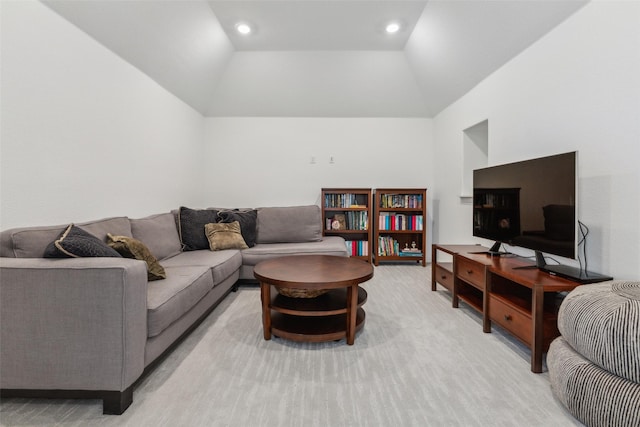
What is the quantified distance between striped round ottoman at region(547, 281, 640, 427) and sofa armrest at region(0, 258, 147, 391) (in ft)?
6.65

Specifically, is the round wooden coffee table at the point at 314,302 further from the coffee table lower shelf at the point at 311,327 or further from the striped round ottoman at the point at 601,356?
the striped round ottoman at the point at 601,356

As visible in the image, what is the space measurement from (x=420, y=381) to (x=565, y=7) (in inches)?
104

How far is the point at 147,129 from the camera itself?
10.5 ft

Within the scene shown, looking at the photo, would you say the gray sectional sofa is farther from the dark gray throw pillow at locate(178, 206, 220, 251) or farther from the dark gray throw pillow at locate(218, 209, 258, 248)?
the dark gray throw pillow at locate(218, 209, 258, 248)

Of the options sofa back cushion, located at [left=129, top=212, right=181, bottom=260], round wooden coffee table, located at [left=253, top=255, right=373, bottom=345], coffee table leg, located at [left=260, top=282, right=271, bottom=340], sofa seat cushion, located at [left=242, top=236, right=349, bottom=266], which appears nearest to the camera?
round wooden coffee table, located at [left=253, top=255, right=373, bottom=345]

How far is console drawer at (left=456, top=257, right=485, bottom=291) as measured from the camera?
7.89ft

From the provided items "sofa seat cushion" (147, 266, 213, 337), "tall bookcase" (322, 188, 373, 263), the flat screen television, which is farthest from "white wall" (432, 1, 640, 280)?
"sofa seat cushion" (147, 266, 213, 337)

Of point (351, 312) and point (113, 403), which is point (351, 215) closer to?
point (351, 312)

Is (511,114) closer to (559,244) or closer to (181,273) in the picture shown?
(559,244)

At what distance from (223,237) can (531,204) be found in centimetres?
287

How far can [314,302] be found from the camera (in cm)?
226

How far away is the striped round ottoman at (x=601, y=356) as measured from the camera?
118cm

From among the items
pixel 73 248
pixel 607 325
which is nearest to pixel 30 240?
pixel 73 248

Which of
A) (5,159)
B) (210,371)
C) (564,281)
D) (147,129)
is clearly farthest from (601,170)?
(147,129)
